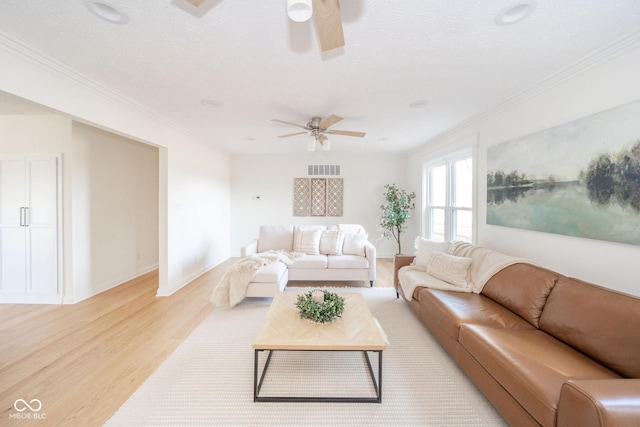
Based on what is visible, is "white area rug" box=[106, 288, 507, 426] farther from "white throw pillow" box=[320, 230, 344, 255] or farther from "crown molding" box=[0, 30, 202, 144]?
"crown molding" box=[0, 30, 202, 144]

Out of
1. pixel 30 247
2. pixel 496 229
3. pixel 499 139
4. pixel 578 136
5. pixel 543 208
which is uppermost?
pixel 499 139

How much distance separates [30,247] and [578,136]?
607cm

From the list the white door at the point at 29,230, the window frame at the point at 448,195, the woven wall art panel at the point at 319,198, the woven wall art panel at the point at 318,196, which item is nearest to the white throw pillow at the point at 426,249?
the window frame at the point at 448,195

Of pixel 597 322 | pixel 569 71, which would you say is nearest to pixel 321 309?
pixel 597 322

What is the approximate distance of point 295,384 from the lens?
1833 millimetres

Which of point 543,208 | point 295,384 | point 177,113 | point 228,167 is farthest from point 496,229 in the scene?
point 228,167

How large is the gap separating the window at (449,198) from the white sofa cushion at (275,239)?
109 inches

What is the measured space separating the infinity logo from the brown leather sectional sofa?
2894 millimetres

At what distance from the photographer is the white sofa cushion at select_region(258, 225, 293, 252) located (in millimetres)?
4395

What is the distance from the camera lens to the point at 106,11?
1509 mm

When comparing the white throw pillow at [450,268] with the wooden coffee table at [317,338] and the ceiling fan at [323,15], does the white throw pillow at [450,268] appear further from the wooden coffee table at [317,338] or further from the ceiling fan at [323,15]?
the ceiling fan at [323,15]

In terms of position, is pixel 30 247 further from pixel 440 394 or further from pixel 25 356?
pixel 440 394

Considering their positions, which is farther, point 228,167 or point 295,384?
point 228,167

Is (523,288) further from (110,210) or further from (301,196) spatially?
(110,210)
